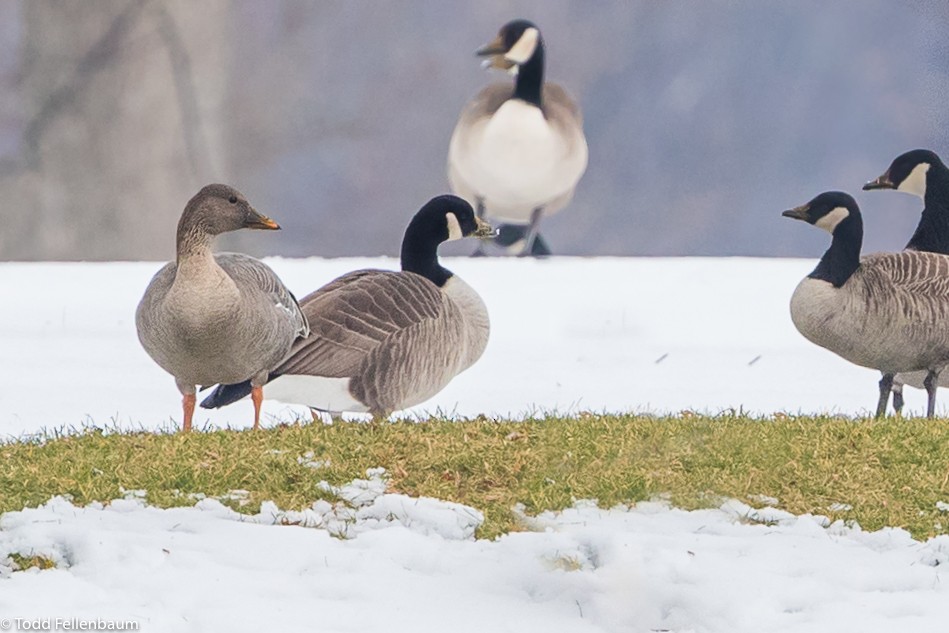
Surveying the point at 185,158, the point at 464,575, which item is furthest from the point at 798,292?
the point at 185,158

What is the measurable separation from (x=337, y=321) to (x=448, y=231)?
121 cm

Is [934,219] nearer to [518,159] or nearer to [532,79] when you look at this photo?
[518,159]

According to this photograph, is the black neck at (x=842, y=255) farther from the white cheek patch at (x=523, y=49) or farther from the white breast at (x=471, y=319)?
the white cheek patch at (x=523, y=49)

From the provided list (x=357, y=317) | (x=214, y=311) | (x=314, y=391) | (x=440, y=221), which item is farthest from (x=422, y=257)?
(x=214, y=311)

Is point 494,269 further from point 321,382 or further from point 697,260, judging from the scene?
point 321,382

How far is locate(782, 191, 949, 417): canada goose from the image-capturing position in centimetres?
797

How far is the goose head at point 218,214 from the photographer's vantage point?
666 cm

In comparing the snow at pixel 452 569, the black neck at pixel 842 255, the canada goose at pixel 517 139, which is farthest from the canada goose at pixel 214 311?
the canada goose at pixel 517 139

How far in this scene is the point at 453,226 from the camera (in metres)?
7.96

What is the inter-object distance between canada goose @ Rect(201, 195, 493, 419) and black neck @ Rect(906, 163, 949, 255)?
3541mm

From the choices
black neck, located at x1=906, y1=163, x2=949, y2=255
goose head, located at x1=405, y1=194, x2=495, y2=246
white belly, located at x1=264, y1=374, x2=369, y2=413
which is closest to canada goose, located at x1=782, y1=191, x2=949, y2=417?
black neck, located at x1=906, y1=163, x2=949, y2=255

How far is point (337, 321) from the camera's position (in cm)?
704

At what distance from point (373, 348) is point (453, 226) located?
1.29 metres

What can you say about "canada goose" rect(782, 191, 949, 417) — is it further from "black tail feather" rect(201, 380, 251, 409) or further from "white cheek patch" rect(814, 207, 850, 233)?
"black tail feather" rect(201, 380, 251, 409)
